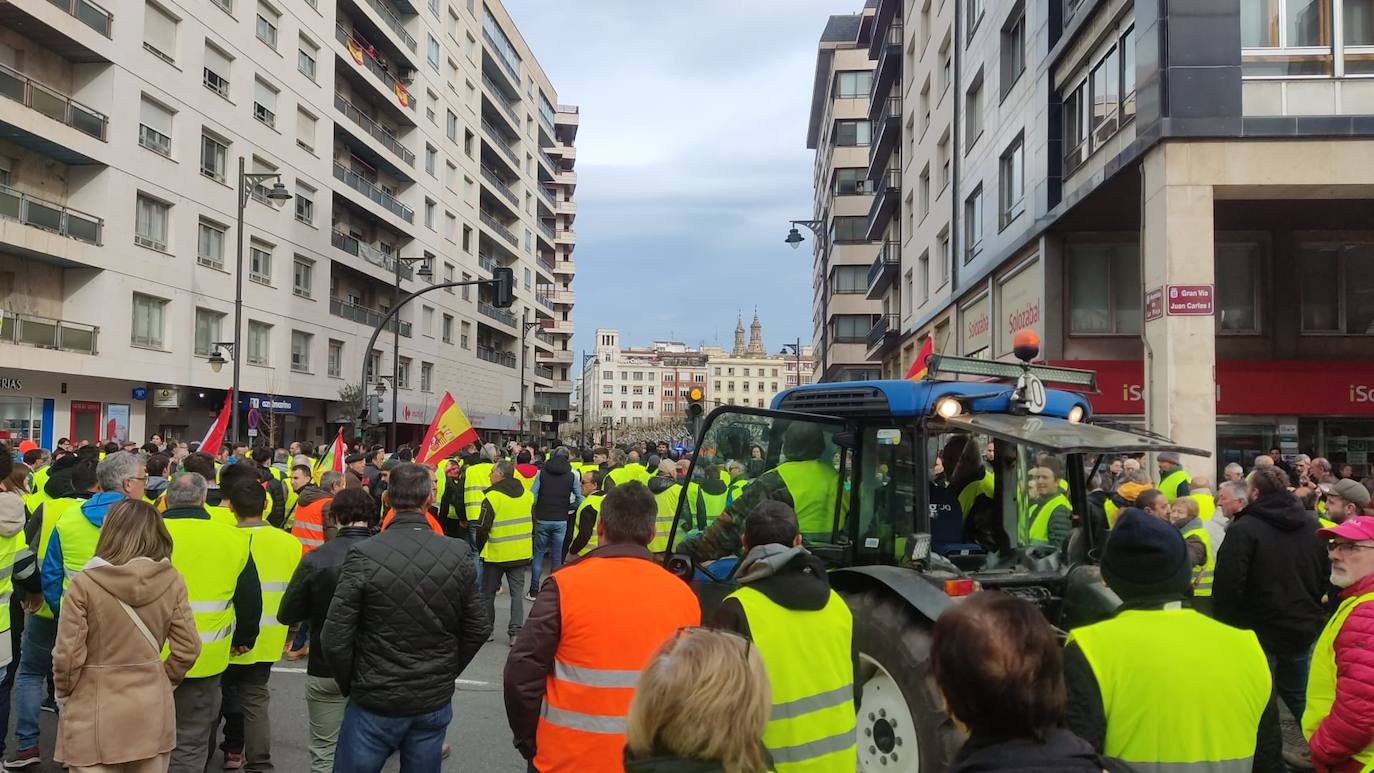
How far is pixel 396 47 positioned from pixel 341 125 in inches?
278

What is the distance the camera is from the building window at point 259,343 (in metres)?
32.0

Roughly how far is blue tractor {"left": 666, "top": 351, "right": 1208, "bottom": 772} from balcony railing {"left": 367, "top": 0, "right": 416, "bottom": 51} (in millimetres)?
40253

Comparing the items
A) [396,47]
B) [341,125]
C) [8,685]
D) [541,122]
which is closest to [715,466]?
[8,685]

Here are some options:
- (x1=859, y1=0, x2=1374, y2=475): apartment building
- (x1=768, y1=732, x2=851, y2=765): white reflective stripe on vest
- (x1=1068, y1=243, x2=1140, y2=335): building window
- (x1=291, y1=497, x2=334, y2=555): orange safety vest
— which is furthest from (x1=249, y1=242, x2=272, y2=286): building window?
(x1=768, y1=732, x2=851, y2=765): white reflective stripe on vest

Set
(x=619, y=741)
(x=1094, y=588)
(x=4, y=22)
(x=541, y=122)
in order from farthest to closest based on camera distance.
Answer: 1. (x=541, y=122)
2. (x=4, y=22)
3. (x=1094, y=588)
4. (x=619, y=741)

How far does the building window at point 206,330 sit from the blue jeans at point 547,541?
21.0 metres

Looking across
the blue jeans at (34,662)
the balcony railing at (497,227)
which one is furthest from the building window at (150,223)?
the balcony railing at (497,227)

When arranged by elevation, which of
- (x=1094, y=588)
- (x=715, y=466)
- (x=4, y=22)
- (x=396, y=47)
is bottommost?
(x=1094, y=588)

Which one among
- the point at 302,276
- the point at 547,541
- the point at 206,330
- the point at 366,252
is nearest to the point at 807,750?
the point at 547,541

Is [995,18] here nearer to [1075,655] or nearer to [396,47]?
[1075,655]

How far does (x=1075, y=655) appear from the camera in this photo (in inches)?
109

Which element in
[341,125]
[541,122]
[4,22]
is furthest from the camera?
[541,122]

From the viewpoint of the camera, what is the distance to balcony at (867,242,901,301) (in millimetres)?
39594

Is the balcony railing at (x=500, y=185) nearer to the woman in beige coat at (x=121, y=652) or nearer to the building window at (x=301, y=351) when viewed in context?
the building window at (x=301, y=351)
